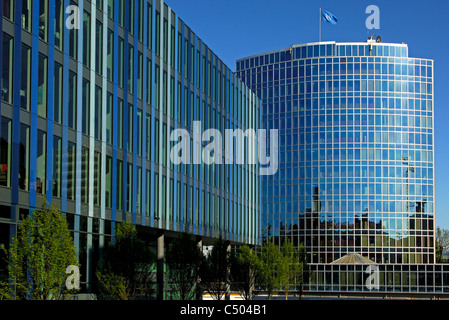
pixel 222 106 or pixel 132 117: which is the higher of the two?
pixel 222 106

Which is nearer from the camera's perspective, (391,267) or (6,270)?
(6,270)

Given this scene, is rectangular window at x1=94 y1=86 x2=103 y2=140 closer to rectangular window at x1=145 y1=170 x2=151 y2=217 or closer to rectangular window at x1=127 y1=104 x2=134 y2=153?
rectangular window at x1=127 y1=104 x2=134 y2=153

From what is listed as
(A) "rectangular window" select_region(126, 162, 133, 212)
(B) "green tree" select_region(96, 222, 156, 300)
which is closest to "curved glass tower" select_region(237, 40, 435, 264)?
(A) "rectangular window" select_region(126, 162, 133, 212)

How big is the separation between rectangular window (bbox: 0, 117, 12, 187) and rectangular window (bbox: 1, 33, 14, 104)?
117 centimetres

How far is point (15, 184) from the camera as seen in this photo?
1176 inches

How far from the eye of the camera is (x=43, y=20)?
107 feet

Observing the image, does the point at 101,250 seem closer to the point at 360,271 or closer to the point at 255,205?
the point at 255,205

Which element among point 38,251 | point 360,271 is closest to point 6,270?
point 38,251

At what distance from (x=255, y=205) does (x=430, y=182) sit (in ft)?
195

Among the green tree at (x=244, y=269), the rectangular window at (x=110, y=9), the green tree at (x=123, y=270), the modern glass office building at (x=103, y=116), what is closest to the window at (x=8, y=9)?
the modern glass office building at (x=103, y=116)

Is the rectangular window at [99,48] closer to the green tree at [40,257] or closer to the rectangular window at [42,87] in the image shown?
the rectangular window at [42,87]

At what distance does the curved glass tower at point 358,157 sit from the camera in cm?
12019

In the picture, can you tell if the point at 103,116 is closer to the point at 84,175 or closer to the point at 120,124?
the point at 120,124
